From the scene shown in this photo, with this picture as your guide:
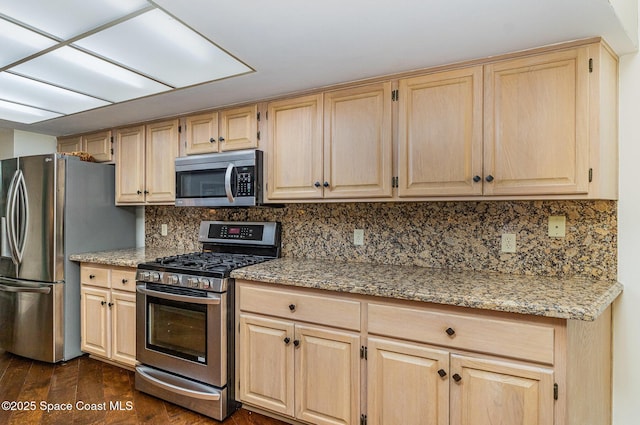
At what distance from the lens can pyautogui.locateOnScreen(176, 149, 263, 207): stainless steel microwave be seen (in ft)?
8.24

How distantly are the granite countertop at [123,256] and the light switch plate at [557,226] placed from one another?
2.60 metres

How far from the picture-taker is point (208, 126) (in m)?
2.77

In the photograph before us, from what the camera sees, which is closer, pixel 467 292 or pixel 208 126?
pixel 467 292

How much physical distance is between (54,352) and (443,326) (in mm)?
2971

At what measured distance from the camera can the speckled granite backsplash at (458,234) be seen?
187 centimetres

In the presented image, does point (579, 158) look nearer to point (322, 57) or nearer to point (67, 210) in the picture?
point (322, 57)

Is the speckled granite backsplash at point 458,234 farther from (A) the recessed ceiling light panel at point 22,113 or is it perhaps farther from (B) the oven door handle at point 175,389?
(A) the recessed ceiling light panel at point 22,113

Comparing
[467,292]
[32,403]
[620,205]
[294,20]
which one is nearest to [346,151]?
[294,20]

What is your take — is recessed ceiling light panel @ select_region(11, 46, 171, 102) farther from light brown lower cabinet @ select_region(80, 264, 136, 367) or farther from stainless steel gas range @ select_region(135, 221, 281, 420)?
light brown lower cabinet @ select_region(80, 264, 136, 367)

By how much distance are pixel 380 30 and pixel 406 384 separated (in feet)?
5.31

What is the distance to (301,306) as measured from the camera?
6.46ft

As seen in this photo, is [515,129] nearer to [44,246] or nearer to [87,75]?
[87,75]

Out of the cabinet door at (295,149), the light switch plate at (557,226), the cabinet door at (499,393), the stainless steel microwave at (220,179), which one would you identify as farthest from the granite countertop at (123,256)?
the light switch plate at (557,226)

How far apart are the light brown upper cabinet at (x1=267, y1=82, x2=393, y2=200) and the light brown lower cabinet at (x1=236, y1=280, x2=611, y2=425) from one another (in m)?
0.69
